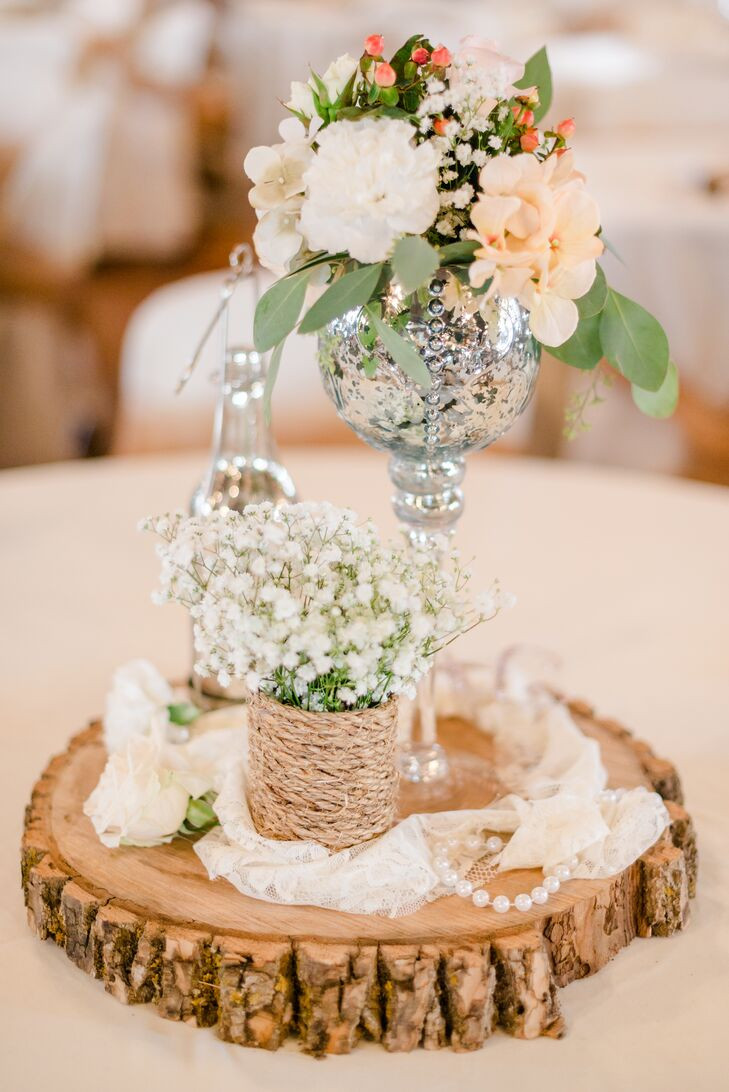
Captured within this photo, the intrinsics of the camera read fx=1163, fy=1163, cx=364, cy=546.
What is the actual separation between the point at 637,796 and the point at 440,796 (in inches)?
6.2

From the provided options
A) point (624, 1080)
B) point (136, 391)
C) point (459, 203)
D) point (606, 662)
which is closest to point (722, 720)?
point (606, 662)

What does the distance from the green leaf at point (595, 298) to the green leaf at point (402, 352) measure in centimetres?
12

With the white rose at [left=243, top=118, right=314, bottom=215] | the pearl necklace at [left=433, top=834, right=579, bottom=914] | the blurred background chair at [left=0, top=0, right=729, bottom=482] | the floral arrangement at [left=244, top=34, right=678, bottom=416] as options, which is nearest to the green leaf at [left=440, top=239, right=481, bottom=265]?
the floral arrangement at [left=244, top=34, right=678, bottom=416]

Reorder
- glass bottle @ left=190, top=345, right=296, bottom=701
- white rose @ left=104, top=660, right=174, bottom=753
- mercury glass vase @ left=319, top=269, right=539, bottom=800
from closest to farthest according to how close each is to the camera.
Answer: mercury glass vase @ left=319, top=269, right=539, bottom=800 < white rose @ left=104, top=660, right=174, bottom=753 < glass bottle @ left=190, top=345, right=296, bottom=701

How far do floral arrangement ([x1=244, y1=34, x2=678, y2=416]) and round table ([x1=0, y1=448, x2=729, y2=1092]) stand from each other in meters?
0.43

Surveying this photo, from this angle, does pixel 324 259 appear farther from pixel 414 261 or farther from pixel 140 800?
pixel 140 800

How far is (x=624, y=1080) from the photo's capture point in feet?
2.31

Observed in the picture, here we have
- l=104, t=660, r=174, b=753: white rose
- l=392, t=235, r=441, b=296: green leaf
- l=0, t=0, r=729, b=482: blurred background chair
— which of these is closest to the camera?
l=392, t=235, r=441, b=296: green leaf

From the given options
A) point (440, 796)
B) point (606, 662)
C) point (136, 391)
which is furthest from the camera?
point (136, 391)

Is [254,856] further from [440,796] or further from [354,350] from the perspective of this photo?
[354,350]

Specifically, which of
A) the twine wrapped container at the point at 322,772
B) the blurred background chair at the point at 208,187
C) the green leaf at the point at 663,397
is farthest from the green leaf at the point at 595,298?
the blurred background chair at the point at 208,187

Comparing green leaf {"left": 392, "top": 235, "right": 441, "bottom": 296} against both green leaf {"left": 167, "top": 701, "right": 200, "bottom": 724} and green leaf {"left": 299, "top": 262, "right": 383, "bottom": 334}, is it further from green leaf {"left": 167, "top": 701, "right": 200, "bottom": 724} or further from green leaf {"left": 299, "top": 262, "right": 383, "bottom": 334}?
green leaf {"left": 167, "top": 701, "right": 200, "bottom": 724}

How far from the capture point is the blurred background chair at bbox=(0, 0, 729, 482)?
2.55 m

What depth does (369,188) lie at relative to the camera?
2.31 ft
